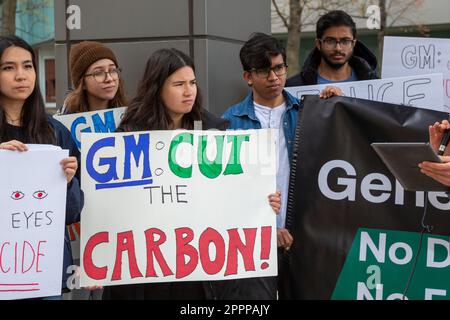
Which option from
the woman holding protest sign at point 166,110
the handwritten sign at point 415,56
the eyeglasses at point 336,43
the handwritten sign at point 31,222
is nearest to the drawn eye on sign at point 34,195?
the handwritten sign at point 31,222

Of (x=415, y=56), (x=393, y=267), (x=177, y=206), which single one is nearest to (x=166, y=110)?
(x=177, y=206)

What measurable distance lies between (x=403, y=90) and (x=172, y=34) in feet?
5.14

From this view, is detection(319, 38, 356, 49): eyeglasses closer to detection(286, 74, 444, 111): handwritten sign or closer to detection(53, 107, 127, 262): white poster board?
detection(286, 74, 444, 111): handwritten sign

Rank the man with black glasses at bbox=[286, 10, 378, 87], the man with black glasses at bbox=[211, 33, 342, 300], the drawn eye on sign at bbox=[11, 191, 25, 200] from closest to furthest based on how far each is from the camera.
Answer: the drawn eye on sign at bbox=[11, 191, 25, 200] < the man with black glasses at bbox=[211, 33, 342, 300] < the man with black glasses at bbox=[286, 10, 378, 87]

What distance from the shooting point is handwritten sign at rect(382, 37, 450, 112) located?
5.45m

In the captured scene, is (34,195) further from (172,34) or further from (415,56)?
(415,56)

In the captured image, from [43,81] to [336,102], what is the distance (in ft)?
86.1

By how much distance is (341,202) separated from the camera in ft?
13.9

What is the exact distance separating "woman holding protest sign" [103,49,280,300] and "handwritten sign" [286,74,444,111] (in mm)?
1105

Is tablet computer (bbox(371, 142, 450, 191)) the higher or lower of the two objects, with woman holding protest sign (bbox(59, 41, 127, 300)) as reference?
lower

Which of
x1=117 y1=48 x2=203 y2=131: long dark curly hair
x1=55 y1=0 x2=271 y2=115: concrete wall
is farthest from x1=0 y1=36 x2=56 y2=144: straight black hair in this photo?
x1=55 y1=0 x2=271 y2=115: concrete wall

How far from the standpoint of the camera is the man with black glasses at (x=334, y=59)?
197 inches

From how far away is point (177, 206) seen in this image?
12.5ft

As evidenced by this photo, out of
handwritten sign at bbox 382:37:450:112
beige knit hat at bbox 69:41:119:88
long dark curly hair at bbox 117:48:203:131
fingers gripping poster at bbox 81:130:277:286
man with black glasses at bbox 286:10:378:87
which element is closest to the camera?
fingers gripping poster at bbox 81:130:277:286
